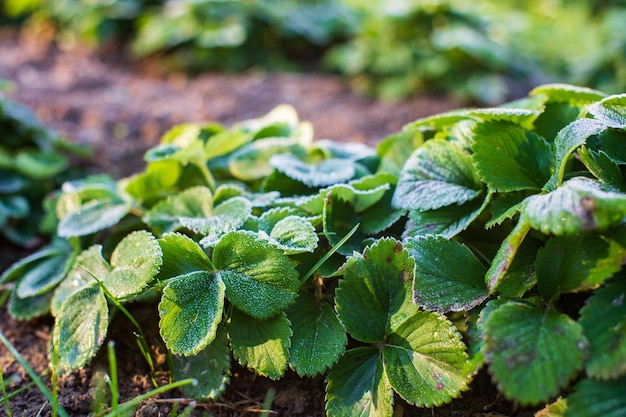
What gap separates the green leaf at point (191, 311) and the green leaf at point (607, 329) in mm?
602

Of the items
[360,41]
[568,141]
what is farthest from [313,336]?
[360,41]

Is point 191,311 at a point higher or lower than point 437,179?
lower

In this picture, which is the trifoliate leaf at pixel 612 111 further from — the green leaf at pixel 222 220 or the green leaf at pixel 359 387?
the green leaf at pixel 222 220

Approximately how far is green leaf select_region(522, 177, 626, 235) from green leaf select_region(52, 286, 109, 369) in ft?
2.70

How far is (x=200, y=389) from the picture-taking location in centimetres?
109

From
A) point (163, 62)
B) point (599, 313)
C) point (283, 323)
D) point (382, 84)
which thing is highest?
point (599, 313)

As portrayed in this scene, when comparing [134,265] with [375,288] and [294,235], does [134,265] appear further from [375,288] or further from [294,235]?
[375,288]

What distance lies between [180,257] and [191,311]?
13 cm

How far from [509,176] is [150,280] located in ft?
2.32

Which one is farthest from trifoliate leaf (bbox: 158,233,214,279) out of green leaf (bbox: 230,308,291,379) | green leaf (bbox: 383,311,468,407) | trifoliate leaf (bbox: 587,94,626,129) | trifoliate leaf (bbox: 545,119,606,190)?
trifoliate leaf (bbox: 587,94,626,129)

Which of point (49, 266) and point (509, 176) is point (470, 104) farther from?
point (49, 266)

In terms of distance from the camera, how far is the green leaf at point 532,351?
2.62 ft

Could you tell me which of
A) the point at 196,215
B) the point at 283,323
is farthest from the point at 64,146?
the point at 283,323

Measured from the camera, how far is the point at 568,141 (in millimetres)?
985
